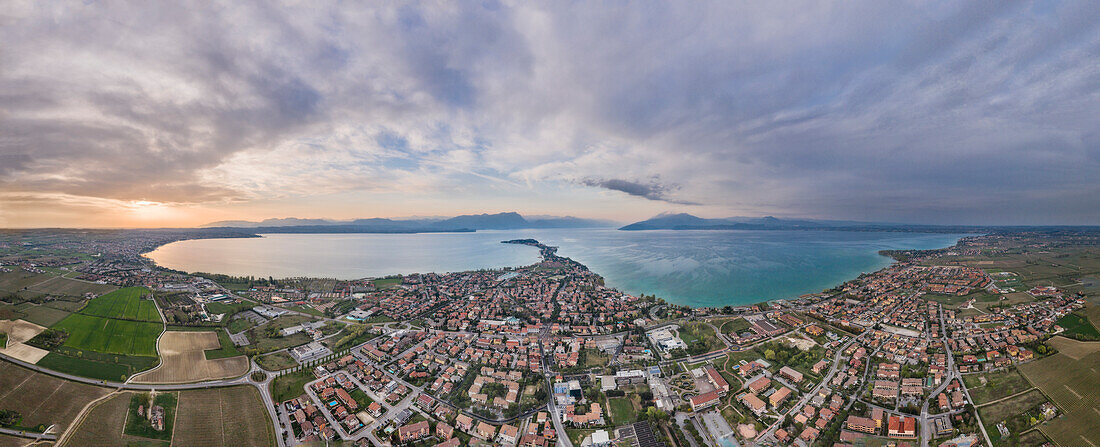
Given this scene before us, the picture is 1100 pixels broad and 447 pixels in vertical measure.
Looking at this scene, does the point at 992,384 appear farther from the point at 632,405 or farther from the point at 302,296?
the point at 302,296

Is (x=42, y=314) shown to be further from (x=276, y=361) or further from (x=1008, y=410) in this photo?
(x=1008, y=410)

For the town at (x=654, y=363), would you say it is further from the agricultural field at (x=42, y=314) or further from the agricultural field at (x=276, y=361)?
the agricultural field at (x=42, y=314)

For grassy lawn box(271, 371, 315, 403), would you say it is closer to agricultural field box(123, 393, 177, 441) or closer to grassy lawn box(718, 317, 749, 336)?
agricultural field box(123, 393, 177, 441)

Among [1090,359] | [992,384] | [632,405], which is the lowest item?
[632,405]

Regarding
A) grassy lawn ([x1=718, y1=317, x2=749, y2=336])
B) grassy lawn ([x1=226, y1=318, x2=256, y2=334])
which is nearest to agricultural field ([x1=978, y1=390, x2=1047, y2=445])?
grassy lawn ([x1=718, y1=317, x2=749, y2=336])

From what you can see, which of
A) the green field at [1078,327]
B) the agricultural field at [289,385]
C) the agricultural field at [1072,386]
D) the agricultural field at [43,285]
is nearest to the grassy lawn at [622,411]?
the agricultural field at [1072,386]

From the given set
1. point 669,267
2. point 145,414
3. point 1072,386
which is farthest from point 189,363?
point 669,267

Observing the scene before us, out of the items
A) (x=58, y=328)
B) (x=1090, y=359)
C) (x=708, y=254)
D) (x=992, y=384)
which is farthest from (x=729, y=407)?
(x=708, y=254)
